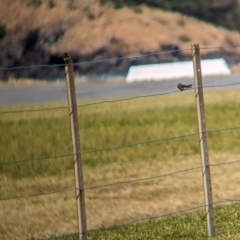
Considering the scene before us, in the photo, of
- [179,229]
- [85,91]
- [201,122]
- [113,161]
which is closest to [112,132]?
[113,161]

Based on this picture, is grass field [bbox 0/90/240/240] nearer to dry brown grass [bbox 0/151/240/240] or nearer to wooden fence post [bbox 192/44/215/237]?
dry brown grass [bbox 0/151/240/240]

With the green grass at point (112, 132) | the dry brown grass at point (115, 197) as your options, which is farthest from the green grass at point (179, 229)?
the green grass at point (112, 132)

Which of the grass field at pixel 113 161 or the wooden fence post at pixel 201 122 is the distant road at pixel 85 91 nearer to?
the grass field at pixel 113 161

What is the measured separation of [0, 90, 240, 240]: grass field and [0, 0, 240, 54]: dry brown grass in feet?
2.25

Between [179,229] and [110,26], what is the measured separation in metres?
4.65

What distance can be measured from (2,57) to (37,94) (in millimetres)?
546

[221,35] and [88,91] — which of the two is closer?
[88,91]

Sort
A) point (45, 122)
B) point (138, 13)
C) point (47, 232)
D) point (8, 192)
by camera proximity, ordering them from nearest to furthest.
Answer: point (47, 232)
point (8, 192)
point (45, 122)
point (138, 13)

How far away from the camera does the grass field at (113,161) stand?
9.54 meters

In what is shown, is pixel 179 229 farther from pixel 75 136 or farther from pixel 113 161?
pixel 113 161

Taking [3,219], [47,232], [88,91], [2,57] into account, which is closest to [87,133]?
[88,91]

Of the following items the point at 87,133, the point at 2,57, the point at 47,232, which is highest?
the point at 2,57

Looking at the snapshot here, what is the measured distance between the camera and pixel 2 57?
10734mm

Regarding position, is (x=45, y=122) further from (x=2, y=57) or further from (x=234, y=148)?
(x=234, y=148)
